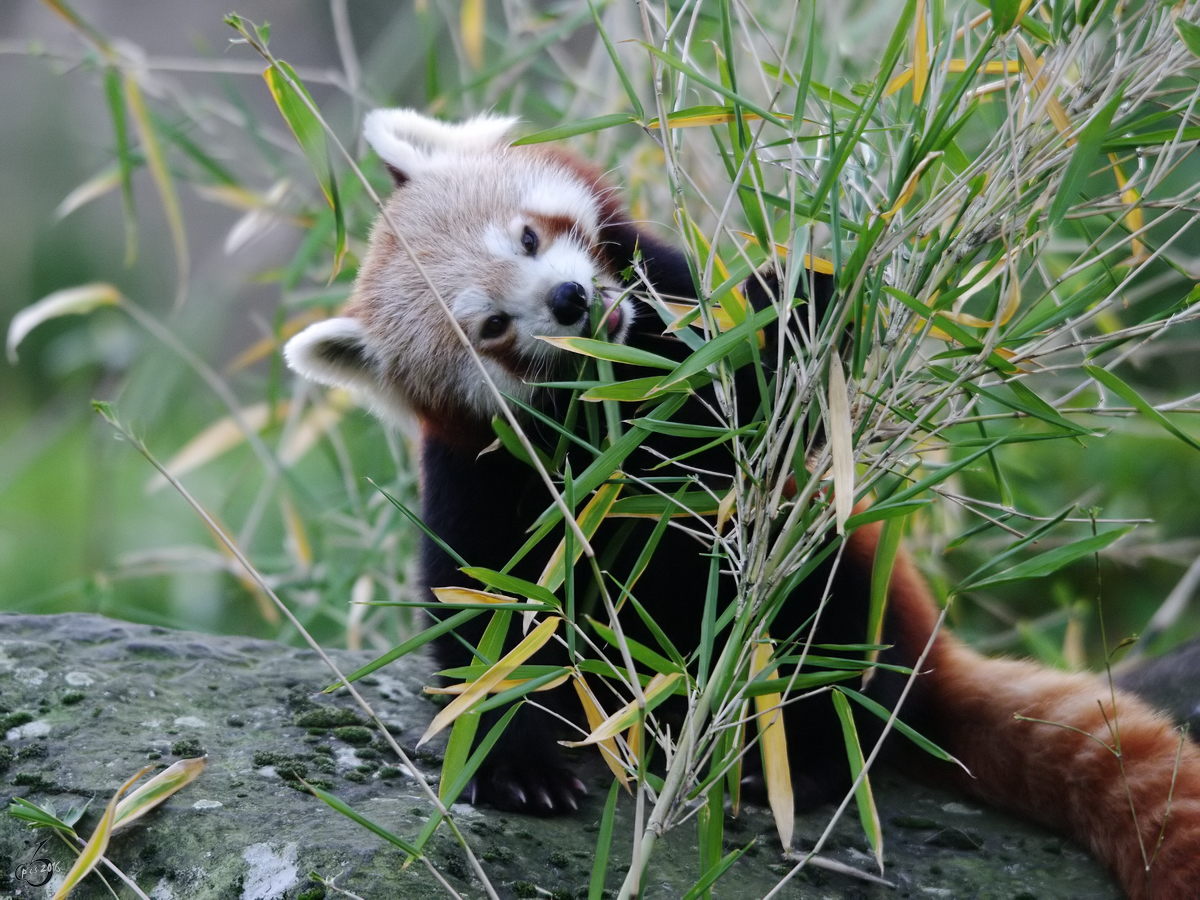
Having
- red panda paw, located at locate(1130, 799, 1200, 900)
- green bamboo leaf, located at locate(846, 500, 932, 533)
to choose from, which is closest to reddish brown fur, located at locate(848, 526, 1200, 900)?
red panda paw, located at locate(1130, 799, 1200, 900)

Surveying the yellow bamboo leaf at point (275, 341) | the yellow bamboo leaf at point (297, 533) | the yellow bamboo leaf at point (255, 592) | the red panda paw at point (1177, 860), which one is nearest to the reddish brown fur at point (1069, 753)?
the red panda paw at point (1177, 860)

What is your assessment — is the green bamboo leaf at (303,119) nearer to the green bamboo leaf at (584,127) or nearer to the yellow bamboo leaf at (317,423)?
the green bamboo leaf at (584,127)

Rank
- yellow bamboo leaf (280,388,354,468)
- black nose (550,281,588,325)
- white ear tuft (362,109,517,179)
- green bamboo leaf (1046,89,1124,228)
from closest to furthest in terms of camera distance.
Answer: green bamboo leaf (1046,89,1124,228)
black nose (550,281,588,325)
white ear tuft (362,109,517,179)
yellow bamboo leaf (280,388,354,468)

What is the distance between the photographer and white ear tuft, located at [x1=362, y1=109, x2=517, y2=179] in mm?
2244

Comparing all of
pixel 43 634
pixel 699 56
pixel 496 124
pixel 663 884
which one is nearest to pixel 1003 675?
pixel 663 884

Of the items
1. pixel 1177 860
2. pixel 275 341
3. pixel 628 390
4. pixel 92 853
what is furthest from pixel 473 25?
pixel 1177 860

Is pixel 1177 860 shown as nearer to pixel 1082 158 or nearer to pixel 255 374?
pixel 1082 158

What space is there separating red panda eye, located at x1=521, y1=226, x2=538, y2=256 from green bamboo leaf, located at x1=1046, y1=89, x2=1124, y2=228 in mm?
1143

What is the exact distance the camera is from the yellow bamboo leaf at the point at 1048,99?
3.64 ft

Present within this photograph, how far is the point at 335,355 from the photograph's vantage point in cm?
212

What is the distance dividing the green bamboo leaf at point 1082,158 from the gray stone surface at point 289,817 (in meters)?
0.90

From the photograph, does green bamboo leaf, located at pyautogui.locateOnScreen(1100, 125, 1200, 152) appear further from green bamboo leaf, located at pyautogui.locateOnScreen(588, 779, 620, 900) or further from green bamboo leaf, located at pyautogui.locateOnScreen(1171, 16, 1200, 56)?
green bamboo leaf, located at pyautogui.locateOnScreen(588, 779, 620, 900)

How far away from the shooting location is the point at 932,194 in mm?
1236

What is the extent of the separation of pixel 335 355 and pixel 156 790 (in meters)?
0.97
